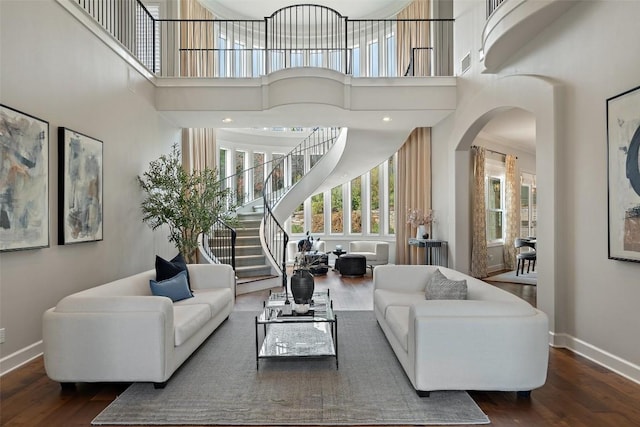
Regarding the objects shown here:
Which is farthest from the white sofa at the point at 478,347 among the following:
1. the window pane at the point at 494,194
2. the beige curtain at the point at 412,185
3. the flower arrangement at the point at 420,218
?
the window pane at the point at 494,194

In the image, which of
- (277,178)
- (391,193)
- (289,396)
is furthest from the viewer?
(277,178)

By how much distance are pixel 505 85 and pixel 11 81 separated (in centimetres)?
506

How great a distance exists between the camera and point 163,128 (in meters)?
6.90

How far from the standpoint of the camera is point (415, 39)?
9016 millimetres

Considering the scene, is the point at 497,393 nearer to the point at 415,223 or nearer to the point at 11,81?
the point at 11,81

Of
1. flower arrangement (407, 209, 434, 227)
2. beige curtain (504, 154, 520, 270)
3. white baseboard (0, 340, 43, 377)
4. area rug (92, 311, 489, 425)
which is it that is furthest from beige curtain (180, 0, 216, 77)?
beige curtain (504, 154, 520, 270)

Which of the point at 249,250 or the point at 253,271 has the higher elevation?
the point at 249,250

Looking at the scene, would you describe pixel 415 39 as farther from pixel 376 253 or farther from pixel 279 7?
pixel 376 253

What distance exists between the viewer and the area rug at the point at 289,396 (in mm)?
2555

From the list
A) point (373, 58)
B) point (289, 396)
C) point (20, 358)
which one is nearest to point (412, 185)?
point (373, 58)

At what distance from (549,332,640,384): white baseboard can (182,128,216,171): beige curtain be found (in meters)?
6.22

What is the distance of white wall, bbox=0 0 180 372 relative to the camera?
11.2 ft

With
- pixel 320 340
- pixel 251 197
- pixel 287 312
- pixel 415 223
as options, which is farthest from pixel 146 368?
pixel 251 197

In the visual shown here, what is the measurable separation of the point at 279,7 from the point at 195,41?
2315 millimetres
